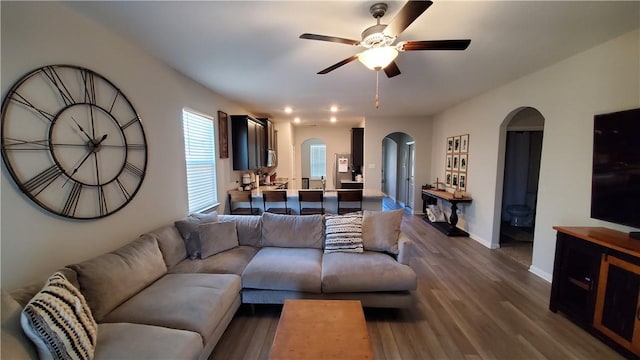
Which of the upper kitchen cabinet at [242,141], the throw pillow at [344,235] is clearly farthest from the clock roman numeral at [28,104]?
the upper kitchen cabinet at [242,141]

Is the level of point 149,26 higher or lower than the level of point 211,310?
higher

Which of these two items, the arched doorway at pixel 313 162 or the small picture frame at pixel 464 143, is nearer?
the small picture frame at pixel 464 143

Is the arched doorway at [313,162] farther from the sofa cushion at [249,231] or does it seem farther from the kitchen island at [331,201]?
the sofa cushion at [249,231]

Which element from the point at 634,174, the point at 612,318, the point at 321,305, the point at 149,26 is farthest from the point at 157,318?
the point at 634,174

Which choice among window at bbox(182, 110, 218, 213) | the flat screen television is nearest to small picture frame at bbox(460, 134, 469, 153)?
the flat screen television

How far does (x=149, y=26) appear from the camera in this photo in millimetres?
2021

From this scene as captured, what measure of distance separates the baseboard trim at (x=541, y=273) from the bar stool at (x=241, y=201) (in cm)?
409

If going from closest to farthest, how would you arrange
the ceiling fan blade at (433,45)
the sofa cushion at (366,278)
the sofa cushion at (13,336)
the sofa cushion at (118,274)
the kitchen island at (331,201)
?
the sofa cushion at (13,336) < the sofa cushion at (118,274) < the ceiling fan blade at (433,45) < the sofa cushion at (366,278) < the kitchen island at (331,201)

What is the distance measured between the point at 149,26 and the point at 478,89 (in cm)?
438

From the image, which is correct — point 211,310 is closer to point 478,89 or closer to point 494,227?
point 494,227

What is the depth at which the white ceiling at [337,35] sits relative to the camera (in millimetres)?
1781

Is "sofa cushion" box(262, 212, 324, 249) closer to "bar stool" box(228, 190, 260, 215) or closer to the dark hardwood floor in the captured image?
the dark hardwood floor

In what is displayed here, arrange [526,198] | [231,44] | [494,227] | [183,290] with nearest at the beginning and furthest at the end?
[183,290] → [231,44] → [494,227] → [526,198]

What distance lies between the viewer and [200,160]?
365 cm
